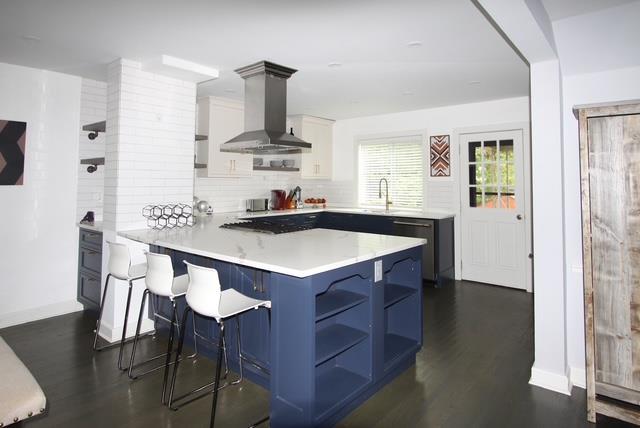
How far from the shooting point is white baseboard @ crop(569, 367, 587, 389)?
2.66 meters

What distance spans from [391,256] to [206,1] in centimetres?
212

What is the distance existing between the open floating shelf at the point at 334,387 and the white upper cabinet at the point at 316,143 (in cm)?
436

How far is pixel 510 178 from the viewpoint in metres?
5.25

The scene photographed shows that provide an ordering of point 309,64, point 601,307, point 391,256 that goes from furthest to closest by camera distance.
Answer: point 309,64
point 391,256
point 601,307

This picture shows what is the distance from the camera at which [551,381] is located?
2596 mm

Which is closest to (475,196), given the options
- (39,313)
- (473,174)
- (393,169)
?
(473,174)

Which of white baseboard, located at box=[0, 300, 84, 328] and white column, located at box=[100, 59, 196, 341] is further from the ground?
white column, located at box=[100, 59, 196, 341]

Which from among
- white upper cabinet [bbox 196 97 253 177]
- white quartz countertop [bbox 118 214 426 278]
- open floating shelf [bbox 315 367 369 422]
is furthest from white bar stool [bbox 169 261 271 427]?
white upper cabinet [bbox 196 97 253 177]

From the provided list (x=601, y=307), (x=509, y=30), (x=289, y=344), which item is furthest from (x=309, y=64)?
(x=601, y=307)

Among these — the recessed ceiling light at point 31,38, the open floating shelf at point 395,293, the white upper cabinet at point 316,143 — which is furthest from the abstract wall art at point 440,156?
the recessed ceiling light at point 31,38

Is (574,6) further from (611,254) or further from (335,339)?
(335,339)

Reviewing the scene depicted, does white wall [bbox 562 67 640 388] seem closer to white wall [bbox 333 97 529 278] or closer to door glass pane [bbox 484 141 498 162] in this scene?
white wall [bbox 333 97 529 278]

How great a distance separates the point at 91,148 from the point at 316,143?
349cm

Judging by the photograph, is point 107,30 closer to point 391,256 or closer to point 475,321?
point 391,256
